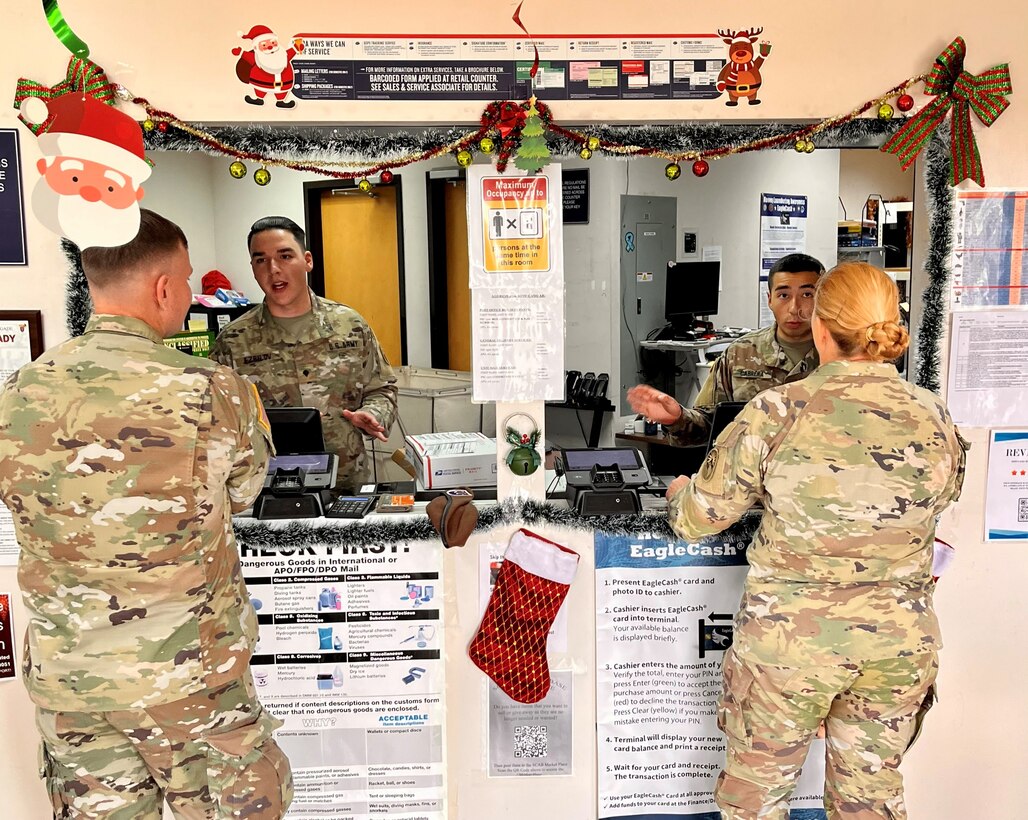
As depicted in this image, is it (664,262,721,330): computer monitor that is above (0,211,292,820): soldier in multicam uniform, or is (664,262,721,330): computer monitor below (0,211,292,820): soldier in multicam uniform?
above

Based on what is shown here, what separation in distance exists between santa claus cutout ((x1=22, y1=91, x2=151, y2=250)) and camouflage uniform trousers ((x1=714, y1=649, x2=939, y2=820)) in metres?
1.58

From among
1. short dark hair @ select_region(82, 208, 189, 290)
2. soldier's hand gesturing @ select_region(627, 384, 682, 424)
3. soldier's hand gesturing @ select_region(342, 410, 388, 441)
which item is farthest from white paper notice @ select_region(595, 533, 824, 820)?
short dark hair @ select_region(82, 208, 189, 290)

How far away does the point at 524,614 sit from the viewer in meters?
2.24

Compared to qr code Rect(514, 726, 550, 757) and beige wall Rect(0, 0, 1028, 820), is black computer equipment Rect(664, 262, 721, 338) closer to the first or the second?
beige wall Rect(0, 0, 1028, 820)

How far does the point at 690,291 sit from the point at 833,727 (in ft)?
11.5

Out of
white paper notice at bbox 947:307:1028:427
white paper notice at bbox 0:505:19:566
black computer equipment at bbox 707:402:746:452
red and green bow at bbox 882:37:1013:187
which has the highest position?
red and green bow at bbox 882:37:1013:187

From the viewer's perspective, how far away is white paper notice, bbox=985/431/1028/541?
7.63ft

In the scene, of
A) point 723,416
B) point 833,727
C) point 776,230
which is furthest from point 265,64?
point 776,230

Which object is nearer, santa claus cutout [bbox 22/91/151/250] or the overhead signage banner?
santa claus cutout [bbox 22/91/151/250]

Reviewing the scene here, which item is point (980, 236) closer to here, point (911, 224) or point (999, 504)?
point (911, 224)

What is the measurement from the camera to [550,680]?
2.31 m

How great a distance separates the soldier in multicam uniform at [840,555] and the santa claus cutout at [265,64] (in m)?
1.36

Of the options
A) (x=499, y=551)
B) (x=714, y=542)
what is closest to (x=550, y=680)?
(x=499, y=551)

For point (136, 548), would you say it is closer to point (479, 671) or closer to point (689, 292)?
point (479, 671)
